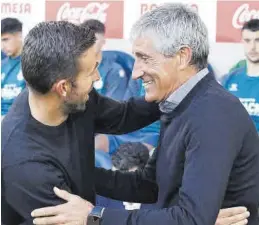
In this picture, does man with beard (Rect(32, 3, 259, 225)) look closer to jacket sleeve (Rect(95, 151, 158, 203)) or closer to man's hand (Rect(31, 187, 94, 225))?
man's hand (Rect(31, 187, 94, 225))

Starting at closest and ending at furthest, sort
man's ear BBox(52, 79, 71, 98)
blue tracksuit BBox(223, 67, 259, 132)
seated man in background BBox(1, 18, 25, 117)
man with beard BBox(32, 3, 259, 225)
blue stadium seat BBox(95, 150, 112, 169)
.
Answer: man with beard BBox(32, 3, 259, 225) < man's ear BBox(52, 79, 71, 98) < blue tracksuit BBox(223, 67, 259, 132) < blue stadium seat BBox(95, 150, 112, 169) < seated man in background BBox(1, 18, 25, 117)

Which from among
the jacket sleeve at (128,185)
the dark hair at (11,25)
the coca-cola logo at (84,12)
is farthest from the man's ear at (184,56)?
the dark hair at (11,25)

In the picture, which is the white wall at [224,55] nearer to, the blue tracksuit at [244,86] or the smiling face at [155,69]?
the blue tracksuit at [244,86]

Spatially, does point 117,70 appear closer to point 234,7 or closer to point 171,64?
point 234,7

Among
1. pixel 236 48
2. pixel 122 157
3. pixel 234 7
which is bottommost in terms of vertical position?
pixel 122 157

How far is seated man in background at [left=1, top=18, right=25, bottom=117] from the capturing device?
3893 mm

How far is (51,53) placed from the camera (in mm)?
1654

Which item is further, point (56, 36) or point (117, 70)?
point (117, 70)

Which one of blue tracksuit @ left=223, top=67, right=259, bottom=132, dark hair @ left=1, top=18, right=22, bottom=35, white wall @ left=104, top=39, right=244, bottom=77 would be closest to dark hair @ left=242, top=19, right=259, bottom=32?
white wall @ left=104, top=39, right=244, bottom=77

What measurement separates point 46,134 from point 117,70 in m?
2.11

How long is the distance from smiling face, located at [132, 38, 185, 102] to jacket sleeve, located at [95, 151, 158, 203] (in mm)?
290

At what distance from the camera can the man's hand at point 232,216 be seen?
1749 mm

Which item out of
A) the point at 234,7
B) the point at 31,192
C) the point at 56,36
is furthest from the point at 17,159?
the point at 234,7

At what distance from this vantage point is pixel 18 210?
1.71 meters
